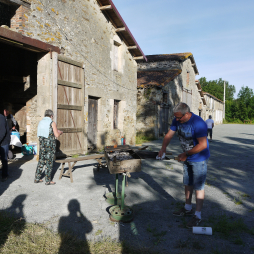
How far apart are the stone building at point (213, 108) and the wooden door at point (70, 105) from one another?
88.2ft

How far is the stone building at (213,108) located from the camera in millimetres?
35366

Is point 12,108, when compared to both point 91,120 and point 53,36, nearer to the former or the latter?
point 91,120

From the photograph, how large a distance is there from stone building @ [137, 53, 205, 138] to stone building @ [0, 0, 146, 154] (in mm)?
3279

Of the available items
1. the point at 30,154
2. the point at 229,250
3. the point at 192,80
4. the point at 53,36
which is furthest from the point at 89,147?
the point at 192,80

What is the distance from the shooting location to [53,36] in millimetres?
7301

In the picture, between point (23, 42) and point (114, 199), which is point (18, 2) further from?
point (114, 199)

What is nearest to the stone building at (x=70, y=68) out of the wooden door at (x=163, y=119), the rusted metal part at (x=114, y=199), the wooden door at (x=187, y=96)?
the rusted metal part at (x=114, y=199)

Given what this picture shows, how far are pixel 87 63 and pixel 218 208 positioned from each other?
269 inches

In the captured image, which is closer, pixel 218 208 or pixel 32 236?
pixel 32 236

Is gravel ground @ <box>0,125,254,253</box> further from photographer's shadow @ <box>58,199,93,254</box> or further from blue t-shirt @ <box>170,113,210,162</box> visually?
blue t-shirt @ <box>170,113,210,162</box>

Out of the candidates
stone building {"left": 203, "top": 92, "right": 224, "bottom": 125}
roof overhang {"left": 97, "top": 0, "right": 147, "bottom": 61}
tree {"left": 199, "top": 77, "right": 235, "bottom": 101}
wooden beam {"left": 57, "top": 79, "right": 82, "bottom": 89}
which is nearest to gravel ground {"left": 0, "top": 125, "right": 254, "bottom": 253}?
Answer: wooden beam {"left": 57, "top": 79, "right": 82, "bottom": 89}

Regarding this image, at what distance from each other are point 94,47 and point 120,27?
2.28 m

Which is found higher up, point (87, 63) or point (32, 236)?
point (87, 63)

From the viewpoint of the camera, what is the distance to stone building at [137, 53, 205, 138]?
1541cm
